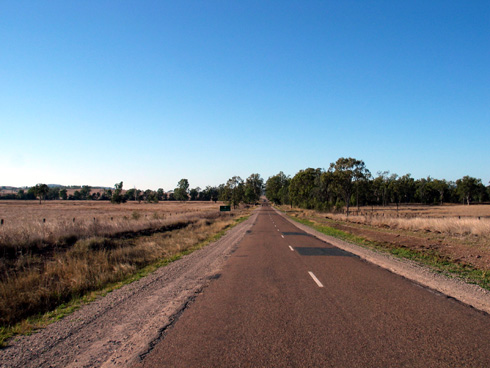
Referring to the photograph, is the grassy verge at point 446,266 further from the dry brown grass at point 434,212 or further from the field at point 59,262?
the dry brown grass at point 434,212

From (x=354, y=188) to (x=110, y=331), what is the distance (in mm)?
65194

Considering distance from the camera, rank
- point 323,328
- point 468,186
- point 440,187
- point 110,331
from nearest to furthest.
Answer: point 323,328 → point 110,331 → point 468,186 → point 440,187

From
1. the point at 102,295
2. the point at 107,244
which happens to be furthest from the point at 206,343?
the point at 107,244

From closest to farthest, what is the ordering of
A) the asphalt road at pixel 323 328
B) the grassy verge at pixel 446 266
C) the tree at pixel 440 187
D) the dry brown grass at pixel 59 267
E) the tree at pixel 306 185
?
the asphalt road at pixel 323 328, the dry brown grass at pixel 59 267, the grassy verge at pixel 446 266, the tree at pixel 306 185, the tree at pixel 440 187

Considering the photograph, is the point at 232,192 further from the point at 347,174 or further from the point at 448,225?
the point at 448,225

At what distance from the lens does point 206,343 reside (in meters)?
4.83

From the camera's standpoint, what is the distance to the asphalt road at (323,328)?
4.30 metres

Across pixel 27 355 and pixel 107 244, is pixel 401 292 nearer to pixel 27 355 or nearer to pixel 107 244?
pixel 27 355

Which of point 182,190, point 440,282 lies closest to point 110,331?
point 440,282

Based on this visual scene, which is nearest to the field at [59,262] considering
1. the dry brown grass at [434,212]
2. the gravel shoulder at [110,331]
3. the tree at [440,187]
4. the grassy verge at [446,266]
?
the gravel shoulder at [110,331]

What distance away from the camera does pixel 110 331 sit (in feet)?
18.2

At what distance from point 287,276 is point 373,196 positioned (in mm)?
110438

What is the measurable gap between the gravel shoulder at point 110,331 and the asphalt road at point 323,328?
1.19 feet

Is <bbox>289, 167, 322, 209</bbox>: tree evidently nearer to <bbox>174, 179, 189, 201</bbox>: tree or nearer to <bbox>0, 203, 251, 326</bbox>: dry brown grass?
<bbox>0, 203, 251, 326</bbox>: dry brown grass
